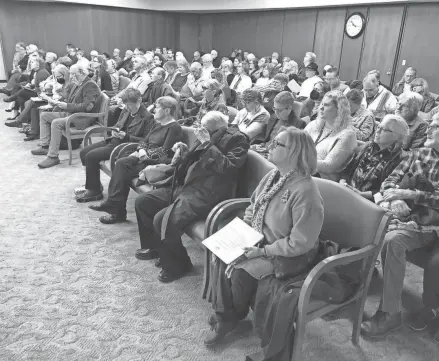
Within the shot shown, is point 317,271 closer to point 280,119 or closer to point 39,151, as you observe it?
point 280,119

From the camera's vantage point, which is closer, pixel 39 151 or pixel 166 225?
pixel 166 225

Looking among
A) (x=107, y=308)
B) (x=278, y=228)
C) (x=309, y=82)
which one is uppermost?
(x=309, y=82)

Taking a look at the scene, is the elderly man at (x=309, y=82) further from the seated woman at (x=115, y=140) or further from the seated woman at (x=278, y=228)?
the seated woman at (x=278, y=228)

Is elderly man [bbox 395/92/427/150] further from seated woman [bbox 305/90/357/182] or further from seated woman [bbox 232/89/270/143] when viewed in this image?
seated woman [bbox 232/89/270/143]

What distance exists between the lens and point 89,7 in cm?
1334

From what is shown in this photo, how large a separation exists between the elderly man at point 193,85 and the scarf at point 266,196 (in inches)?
178

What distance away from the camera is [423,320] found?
223 centimetres

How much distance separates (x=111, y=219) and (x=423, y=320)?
8.28 feet

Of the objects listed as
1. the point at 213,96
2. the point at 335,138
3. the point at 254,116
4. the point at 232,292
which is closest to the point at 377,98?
the point at 254,116

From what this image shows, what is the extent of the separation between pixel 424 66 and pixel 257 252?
8.44 meters

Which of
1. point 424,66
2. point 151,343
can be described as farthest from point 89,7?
point 151,343

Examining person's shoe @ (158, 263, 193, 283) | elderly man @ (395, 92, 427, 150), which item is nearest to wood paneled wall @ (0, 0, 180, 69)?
person's shoe @ (158, 263, 193, 283)

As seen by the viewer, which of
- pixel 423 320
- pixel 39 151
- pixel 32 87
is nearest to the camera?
pixel 423 320

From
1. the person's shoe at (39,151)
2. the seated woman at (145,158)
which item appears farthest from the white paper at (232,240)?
the person's shoe at (39,151)
